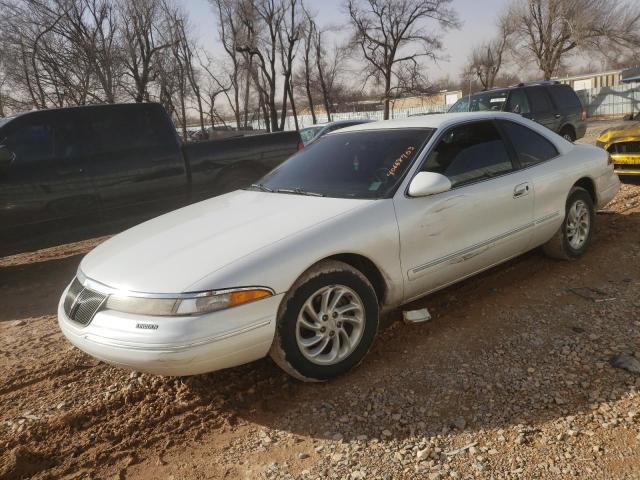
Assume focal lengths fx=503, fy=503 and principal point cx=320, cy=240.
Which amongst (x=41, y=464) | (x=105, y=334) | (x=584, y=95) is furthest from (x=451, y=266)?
(x=584, y=95)

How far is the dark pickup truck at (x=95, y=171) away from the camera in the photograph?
5.63 m

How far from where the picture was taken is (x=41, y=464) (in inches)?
101

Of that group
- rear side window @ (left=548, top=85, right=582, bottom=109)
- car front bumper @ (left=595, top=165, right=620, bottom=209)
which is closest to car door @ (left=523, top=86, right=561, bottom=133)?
rear side window @ (left=548, top=85, right=582, bottom=109)

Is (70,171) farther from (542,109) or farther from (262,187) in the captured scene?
(542,109)

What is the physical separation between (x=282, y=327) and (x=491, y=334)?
5.11ft

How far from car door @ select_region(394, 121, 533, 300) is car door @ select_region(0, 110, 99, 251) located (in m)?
4.26

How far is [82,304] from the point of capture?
290cm

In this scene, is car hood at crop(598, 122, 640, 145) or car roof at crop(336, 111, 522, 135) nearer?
car roof at crop(336, 111, 522, 135)

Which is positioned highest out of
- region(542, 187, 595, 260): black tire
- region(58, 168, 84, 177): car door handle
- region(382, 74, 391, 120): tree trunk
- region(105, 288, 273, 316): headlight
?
region(382, 74, 391, 120): tree trunk

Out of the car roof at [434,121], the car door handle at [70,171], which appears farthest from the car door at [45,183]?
the car roof at [434,121]

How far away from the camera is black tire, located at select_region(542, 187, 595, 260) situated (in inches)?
179

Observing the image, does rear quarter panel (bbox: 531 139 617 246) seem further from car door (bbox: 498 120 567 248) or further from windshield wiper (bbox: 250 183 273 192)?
windshield wiper (bbox: 250 183 273 192)

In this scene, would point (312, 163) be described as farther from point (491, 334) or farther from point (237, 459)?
point (237, 459)

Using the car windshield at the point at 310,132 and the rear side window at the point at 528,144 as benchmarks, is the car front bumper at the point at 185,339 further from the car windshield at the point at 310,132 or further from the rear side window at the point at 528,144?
the car windshield at the point at 310,132
